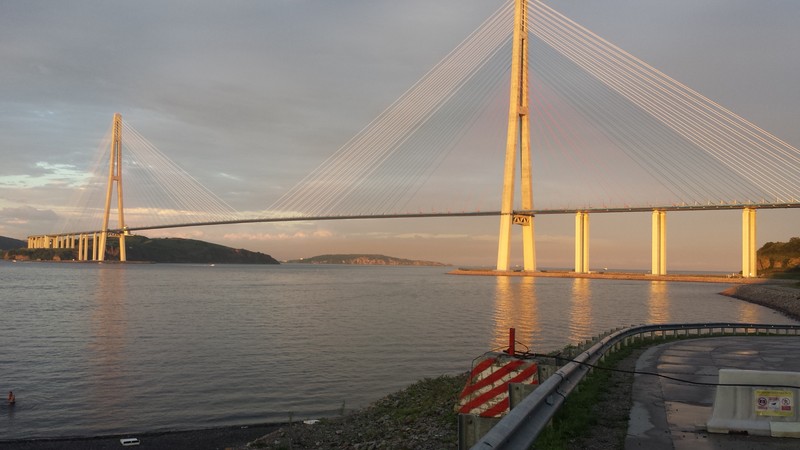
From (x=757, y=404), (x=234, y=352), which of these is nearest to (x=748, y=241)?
(x=234, y=352)

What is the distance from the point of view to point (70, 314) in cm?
4281

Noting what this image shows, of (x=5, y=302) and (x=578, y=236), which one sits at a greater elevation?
(x=578, y=236)

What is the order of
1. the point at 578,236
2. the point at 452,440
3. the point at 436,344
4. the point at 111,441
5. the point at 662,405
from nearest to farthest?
the point at 662,405, the point at 452,440, the point at 111,441, the point at 436,344, the point at 578,236

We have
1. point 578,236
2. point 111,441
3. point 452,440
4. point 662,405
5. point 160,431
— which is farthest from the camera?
point 578,236

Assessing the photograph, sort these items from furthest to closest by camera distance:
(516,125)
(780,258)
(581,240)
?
1. (780,258)
2. (581,240)
3. (516,125)

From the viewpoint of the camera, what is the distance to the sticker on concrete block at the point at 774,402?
23.8ft

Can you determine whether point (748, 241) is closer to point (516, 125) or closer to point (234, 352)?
→ point (516, 125)

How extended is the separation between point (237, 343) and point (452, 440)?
21.0 m

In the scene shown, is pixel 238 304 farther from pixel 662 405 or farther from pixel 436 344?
pixel 662 405

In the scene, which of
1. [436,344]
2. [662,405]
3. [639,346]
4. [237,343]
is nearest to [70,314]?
[237,343]

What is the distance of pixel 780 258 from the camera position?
12356cm

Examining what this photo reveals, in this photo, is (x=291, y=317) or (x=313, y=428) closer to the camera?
(x=313, y=428)

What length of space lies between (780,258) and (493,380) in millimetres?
137047

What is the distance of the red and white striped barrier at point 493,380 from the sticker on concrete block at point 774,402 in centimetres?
259
